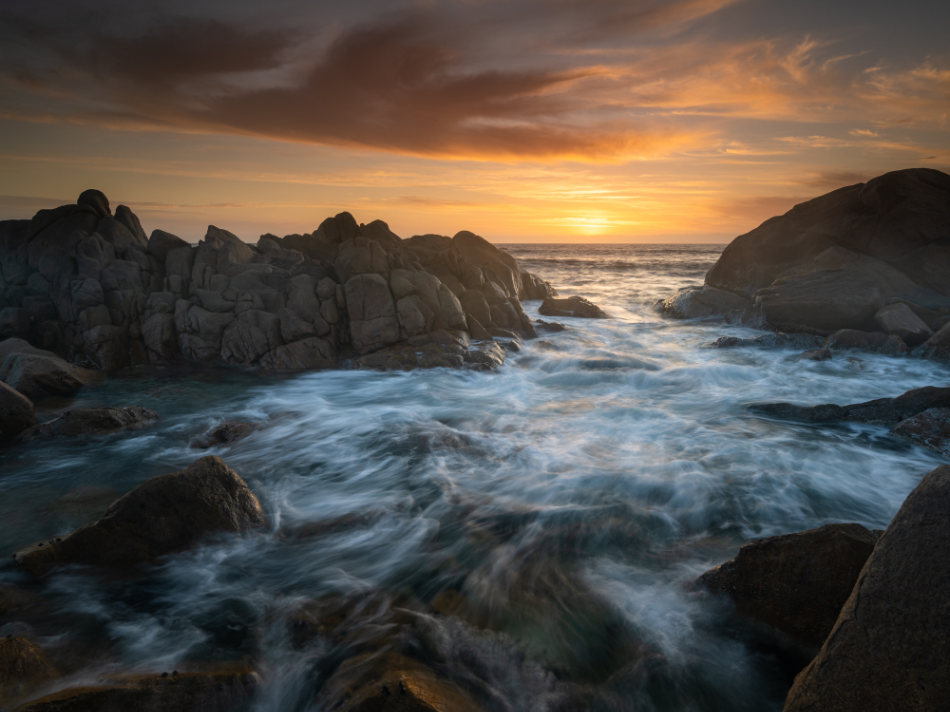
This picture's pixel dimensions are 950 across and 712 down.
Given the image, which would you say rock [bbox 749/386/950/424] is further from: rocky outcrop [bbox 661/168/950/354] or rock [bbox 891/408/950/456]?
rocky outcrop [bbox 661/168/950/354]

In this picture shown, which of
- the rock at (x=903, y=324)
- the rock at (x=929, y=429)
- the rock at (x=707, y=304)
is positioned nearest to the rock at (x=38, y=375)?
the rock at (x=929, y=429)

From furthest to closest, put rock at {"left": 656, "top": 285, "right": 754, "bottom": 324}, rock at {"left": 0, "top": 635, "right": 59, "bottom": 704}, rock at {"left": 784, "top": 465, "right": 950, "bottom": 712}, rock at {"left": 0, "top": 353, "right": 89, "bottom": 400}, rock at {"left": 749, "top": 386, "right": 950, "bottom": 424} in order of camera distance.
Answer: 1. rock at {"left": 656, "top": 285, "right": 754, "bottom": 324}
2. rock at {"left": 0, "top": 353, "right": 89, "bottom": 400}
3. rock at {"left": 749, "top": 386, "right": 950, "bottom": 424}
4. rock at {"left": 0, "top": 635, "right": 59, "bottom": 704}
5. rock at {"left": 784, "top": 465, "right": 950, "bottom": 712}

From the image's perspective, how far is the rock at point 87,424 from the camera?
9.91 metres

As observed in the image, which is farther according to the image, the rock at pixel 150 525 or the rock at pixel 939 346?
the rock at pixel 939 346

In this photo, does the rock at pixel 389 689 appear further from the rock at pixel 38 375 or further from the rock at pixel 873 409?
the rock at pixel 38 375

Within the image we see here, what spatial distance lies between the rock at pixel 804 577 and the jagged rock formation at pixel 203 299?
41.8 ft

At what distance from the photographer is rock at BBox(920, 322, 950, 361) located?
50.2 feet

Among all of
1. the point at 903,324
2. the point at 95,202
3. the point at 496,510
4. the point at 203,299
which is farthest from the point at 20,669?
the point at 903,324

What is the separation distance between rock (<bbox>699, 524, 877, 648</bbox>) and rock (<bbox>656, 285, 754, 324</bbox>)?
2218cm

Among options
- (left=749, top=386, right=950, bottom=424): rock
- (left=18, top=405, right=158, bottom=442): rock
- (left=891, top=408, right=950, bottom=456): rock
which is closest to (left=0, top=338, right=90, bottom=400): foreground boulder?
(left=18, top=405, right=158, bottom=442): rock

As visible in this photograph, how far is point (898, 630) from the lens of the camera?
2.90 meters

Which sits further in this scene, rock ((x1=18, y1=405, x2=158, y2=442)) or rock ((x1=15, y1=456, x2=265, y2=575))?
rock ((x1=18, y1=405, x2=158, y2=442))

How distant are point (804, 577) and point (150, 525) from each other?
7.06 m

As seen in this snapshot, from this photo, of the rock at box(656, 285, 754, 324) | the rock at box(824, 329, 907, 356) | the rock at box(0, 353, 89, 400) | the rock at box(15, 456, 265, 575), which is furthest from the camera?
the rock at box(656, 285, 754, 324)
